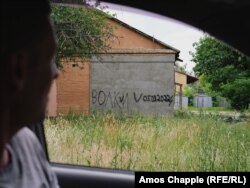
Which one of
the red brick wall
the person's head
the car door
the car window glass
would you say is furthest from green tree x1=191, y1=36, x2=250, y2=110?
the person's head

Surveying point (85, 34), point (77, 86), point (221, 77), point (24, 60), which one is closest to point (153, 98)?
point (221, 77)

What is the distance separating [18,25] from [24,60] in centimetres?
6

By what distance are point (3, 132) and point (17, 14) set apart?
0.21 m

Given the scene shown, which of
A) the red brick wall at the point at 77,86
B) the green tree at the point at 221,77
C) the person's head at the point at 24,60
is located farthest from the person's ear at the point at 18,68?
the red brick wall at the point at 77,86

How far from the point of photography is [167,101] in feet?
20.5

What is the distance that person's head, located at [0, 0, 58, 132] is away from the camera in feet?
2.74

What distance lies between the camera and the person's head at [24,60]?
836 millimetres

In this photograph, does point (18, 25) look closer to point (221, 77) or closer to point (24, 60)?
point (24, 60)

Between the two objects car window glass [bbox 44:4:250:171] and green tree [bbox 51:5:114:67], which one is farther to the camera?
green tree [bbox 51:5:114:67]

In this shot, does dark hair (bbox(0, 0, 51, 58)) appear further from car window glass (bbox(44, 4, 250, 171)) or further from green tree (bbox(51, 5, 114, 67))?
green tree (bbox(51, 5, 114, 67))

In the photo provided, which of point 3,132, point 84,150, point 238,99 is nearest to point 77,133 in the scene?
point 84,150

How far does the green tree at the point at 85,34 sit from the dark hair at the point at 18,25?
11.1ft

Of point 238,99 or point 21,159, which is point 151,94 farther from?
point 21,159

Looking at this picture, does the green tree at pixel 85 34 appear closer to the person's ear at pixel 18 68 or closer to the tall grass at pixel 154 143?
the tall grass at pixel 154 143
